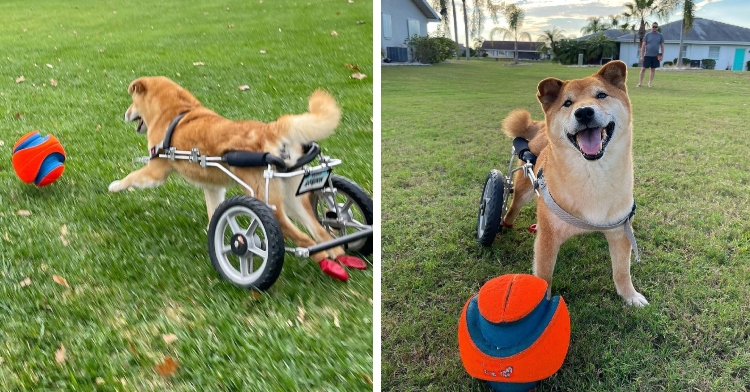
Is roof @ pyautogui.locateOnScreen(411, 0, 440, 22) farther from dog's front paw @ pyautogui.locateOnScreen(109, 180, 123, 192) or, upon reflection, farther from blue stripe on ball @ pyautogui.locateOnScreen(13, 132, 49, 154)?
blue stripe on ball @ pyautogui.locateOnScreen(13, 132, 49, 154)

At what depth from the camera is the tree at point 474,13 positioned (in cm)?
136

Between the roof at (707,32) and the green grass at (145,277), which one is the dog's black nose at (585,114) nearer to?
the roof at (707,32)

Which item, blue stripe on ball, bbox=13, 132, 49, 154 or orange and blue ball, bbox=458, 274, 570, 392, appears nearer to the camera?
orange and blue ball, bbox=458, 274, 570, 392

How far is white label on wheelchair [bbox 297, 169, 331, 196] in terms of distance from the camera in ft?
4.99

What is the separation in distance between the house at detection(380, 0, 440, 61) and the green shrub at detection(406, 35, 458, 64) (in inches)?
0.5

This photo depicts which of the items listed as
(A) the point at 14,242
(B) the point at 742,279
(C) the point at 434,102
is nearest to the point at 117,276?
(A) the point at 14,242

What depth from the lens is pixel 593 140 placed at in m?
1.17

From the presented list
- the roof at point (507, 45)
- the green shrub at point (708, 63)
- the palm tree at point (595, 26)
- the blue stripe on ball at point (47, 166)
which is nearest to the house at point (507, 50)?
the roof at point (507, 45)

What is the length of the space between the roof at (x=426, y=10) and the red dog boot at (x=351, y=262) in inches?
24.6

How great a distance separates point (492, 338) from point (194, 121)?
3.27 ft

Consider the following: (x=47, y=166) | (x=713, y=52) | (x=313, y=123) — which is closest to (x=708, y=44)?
(x=713, y=52)

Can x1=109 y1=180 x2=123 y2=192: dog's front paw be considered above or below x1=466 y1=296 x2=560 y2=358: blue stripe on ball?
above

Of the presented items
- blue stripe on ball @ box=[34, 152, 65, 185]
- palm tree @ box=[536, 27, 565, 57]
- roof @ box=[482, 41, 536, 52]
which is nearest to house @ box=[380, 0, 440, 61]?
roof @ box=[482, 41, 536, 52]

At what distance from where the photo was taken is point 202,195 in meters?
2.15
